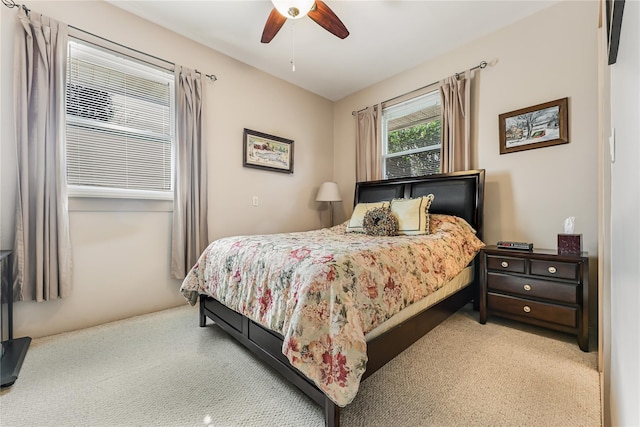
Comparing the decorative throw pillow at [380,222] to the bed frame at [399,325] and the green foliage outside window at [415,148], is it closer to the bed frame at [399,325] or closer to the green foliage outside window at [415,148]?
the bed frame at [399,325]

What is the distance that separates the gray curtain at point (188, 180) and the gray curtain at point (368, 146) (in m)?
2.12

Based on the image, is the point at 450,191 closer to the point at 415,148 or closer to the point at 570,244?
the point at 415,148

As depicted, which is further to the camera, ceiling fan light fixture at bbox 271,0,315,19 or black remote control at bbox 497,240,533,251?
black remote control at bbox 497,240,533,251

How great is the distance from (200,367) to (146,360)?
400 mm

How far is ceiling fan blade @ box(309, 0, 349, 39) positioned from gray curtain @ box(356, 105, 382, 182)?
154cm

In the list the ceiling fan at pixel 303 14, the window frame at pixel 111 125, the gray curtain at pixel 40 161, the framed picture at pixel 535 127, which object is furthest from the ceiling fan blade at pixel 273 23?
the framed picture at pixel 535 127

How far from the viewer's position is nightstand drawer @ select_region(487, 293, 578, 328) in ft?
6.16

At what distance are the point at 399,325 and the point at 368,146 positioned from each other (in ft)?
8.99

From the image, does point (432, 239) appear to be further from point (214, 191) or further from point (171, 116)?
point (171, 116)

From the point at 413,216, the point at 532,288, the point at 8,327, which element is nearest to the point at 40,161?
the point at 8,327

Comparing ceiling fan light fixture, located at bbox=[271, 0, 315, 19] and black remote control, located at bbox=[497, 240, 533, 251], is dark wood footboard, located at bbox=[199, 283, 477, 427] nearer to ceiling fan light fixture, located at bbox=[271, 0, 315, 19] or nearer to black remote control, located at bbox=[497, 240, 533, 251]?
black remote control, located at bbox=[497, 240, 533, 251]

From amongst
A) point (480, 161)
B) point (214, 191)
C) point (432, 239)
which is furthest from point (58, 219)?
point (480, 161)

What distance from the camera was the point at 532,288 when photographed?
205cm

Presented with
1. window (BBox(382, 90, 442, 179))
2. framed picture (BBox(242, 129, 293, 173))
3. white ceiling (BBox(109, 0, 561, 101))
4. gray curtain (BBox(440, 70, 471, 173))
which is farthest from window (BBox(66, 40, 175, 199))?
gray curtain (BBox(440, 70, 471, 173))
